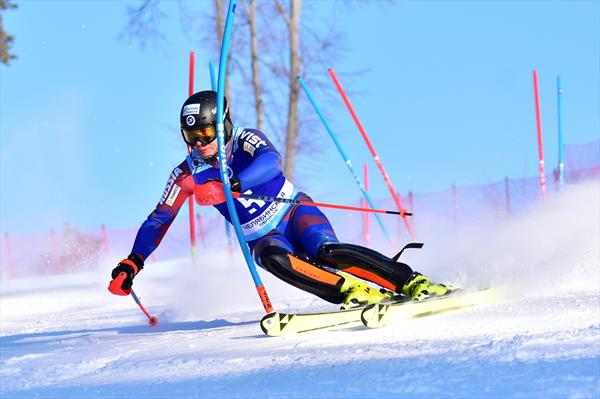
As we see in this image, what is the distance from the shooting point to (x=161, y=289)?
9.49 meters

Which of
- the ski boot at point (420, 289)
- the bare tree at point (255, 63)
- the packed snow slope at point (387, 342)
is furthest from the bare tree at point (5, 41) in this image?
the ski boot at point (420, 289)

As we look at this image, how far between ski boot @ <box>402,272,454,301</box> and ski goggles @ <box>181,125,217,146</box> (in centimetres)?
136

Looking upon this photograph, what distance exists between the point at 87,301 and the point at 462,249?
453 centimetres

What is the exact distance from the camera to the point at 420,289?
4.41 metres

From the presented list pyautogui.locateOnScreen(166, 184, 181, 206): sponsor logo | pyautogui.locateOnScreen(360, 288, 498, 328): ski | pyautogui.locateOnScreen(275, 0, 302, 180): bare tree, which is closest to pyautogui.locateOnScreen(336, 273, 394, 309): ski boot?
pyautogui.locateOnScreen(360, 288, 498, 328): ski

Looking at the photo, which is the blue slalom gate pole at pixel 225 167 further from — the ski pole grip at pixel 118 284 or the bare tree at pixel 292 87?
the bare tree at pixel 292 87

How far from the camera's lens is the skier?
14.1 feet

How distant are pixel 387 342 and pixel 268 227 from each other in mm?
1423

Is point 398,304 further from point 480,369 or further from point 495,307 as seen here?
point 480,369

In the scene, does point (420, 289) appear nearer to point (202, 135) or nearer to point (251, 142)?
point (251, 142)

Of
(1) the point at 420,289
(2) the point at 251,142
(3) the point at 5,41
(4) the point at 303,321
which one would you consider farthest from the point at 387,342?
(3) the point at 5,41

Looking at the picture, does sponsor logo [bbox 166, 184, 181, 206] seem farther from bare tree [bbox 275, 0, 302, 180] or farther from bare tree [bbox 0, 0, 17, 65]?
bare tree [bbox 0, 0, 17, 65]

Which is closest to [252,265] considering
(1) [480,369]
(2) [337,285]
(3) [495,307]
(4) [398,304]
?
(2) [337,285]

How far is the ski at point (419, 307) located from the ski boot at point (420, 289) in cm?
5
